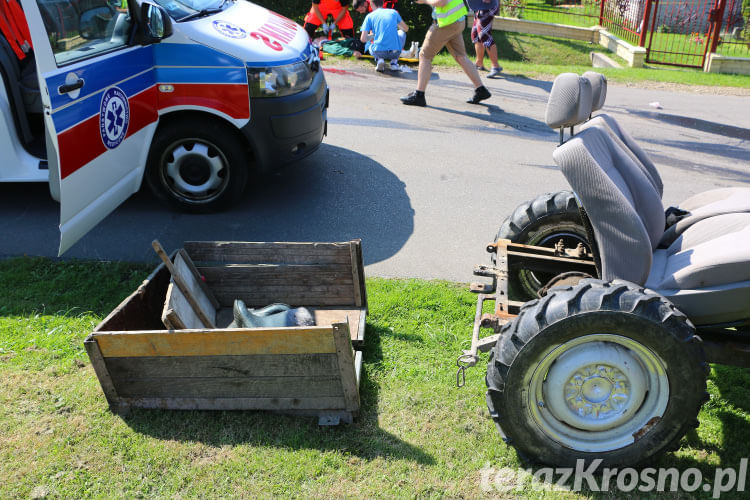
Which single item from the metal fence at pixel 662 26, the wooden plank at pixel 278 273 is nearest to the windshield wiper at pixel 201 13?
the wooden plank at pixel 278 273

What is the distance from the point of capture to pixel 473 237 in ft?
18.0

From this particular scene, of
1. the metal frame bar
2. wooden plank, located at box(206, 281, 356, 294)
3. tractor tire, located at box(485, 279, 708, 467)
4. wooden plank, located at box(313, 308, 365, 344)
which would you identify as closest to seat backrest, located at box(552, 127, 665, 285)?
tractor tire, located at box(485, 279, 708, 467)

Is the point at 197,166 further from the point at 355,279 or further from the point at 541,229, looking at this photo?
the point at 541,229

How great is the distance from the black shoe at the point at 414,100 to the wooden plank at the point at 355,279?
582 centimetres

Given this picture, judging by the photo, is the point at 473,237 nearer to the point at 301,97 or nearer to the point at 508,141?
the point at 301,97

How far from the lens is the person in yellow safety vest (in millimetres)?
8594

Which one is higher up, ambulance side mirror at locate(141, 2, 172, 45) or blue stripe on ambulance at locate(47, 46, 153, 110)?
ambulance side mirror at locate(141, 2, 172, 45)

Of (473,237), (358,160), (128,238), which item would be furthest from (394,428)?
(358,160)

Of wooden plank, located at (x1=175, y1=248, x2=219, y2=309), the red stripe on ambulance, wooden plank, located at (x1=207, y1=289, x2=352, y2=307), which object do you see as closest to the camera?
wooden plank, located at (x1=175, y1=248, x2=219, y2=309)

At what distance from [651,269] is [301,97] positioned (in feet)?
11.0

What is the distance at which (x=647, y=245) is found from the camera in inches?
122

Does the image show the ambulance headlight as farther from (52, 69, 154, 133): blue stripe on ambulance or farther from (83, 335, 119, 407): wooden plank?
(83, 335, 119, 407): wooden plank

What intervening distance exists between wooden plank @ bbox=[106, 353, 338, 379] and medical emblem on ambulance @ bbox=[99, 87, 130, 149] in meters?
1.90

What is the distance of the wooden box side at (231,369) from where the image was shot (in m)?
3.09
